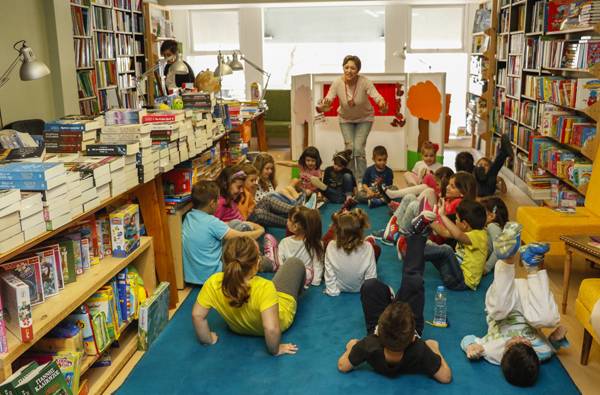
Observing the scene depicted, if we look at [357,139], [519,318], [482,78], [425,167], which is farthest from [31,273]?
[482,78]

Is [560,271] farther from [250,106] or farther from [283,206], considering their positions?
[250,106]

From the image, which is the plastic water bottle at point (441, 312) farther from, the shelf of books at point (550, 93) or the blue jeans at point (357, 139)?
the blue jeans at point (357, 139)

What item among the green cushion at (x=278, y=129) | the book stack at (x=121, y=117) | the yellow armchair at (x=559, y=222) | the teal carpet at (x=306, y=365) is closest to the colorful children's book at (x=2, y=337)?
the teal carpet at (x=306, y=365)

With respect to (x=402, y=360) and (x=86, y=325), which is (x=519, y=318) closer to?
(x=402, y=360)

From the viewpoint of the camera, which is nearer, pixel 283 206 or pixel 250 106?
pixel 283 206

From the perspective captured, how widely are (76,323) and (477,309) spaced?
2.32 m

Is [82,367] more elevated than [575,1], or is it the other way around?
[575,1]

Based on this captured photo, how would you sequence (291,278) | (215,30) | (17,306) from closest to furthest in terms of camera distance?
(17,306), (291,278), (215,30)

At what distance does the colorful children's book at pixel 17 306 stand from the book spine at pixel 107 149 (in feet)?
3.19

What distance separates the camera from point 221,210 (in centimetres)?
456

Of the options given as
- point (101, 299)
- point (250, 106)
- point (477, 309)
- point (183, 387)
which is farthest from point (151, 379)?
point (250, 106)

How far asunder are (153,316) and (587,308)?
230 cm

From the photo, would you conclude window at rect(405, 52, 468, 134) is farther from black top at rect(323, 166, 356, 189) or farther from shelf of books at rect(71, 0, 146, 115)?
black top at rect(323, 166, 356, 189)

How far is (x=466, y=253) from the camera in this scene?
13.4 feet
